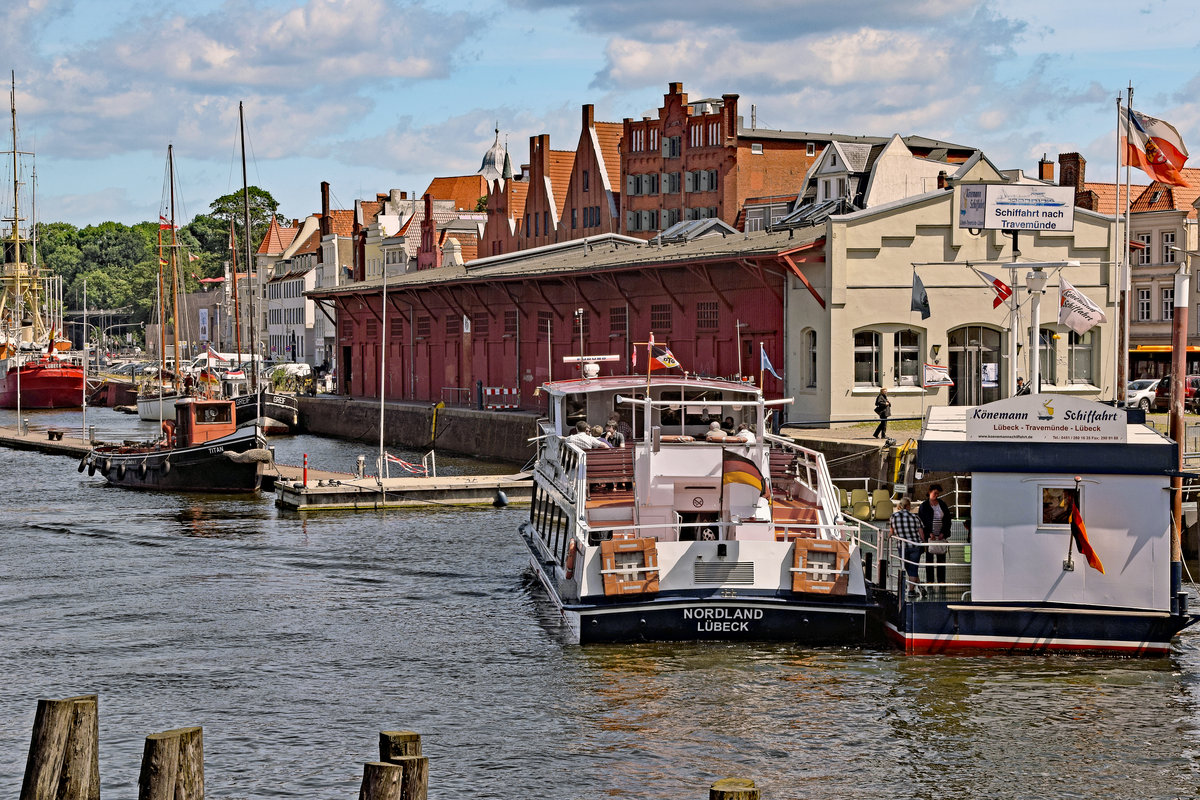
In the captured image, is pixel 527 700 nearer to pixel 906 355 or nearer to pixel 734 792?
pixel 734 792

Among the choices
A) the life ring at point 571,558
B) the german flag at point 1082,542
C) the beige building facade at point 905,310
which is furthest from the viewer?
the beige building facade at point 905,310

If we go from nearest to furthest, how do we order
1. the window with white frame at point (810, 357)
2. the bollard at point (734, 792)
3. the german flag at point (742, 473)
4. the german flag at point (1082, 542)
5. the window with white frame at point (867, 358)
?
the bollard at point (734, 792)
the german flag at point (1082, 542)
the german flag at point (742, 473)
the window with white frame at point (867, 358)
the window with white frame at point (810, 357)

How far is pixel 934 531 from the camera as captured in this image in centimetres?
2320

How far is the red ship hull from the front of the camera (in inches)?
4338

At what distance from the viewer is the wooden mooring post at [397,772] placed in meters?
11.9

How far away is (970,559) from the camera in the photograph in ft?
73.2

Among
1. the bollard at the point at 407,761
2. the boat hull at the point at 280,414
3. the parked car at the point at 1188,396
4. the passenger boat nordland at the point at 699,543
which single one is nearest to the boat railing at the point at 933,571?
the passenger boat nordland at the point at 699,543

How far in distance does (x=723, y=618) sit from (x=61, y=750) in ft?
39.6

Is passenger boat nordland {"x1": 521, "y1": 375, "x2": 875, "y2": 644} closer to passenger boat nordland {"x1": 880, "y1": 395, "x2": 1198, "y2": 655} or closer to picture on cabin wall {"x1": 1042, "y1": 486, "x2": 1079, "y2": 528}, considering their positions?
passenger boat nordland {"x1": 880, "y1": 395, "x2": 1198, "y2": 655}

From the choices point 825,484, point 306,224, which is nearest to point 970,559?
point 825,484

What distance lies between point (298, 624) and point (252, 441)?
2367 cm

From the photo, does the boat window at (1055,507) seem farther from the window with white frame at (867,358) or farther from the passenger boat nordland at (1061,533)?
the window with white frame at (867,358)

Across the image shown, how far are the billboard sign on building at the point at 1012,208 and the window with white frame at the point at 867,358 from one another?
696 centimetres

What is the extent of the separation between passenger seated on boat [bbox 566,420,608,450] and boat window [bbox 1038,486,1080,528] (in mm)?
8059
